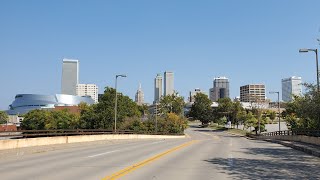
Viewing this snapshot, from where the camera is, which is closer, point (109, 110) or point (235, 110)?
point (109, 110)

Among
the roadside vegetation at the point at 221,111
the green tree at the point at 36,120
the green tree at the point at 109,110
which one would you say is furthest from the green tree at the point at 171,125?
the roadside vegetation at the point at 221,111

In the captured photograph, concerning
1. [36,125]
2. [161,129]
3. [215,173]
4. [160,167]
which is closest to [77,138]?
[160,167]

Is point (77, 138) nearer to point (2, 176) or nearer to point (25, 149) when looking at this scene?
point (25, 149)

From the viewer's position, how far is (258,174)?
45.4 feet

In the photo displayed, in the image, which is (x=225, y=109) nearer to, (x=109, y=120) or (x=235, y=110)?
(x=235, y=110)

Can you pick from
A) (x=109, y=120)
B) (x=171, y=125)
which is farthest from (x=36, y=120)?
(x=171, y=125)

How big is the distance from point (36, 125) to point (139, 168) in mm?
119900

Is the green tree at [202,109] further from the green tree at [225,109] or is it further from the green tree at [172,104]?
the green tree at [172,104]

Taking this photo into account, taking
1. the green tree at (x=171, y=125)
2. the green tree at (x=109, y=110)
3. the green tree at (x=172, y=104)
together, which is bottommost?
the green tree at (x=171, y=125)

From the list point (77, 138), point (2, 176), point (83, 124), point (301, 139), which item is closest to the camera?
point (2, 176)

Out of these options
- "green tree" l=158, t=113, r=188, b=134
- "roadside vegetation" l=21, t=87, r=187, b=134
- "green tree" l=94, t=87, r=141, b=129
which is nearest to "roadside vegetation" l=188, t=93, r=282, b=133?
"green tree" l=158, t=113, r=188, b=134

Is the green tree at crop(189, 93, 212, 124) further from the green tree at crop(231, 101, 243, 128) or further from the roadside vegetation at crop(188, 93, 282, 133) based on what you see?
the green tree at crop(231, 101, 243, 128)

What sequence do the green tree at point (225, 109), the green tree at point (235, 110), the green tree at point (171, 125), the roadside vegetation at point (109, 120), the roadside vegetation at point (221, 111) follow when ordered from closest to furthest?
the roadside vegetation at point (109, 120) < the green tree at point (171, 125) < the green tree at point (235, 110) < the roadside vegetation at point (221, 111) < the green tree at point (225, 109)

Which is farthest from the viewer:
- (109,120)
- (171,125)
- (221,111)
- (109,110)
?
(221,111)
